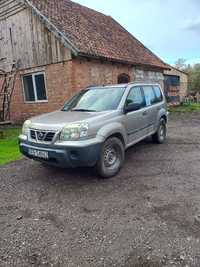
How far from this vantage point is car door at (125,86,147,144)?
5594mm

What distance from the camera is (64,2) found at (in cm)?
1497

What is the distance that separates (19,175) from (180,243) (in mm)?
3808

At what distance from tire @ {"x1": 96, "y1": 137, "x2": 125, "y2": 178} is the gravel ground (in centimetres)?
20

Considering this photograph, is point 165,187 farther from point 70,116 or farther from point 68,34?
point 68,34

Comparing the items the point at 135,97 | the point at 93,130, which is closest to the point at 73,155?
the point at 93,130

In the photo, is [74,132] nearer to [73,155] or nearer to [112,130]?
[73,155]

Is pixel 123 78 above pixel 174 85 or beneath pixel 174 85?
above

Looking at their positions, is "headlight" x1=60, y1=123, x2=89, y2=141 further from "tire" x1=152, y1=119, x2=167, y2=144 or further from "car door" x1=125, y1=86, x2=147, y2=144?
"tire" x1=152, y1=119, x2=167, y2=144

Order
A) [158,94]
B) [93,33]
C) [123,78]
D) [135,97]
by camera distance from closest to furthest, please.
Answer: [135,97]
[158,94]
[93,33]
[123,78]

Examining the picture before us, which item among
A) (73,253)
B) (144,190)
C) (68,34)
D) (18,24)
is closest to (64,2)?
(18,24)

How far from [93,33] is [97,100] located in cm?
939

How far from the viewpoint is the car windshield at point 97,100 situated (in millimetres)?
5395

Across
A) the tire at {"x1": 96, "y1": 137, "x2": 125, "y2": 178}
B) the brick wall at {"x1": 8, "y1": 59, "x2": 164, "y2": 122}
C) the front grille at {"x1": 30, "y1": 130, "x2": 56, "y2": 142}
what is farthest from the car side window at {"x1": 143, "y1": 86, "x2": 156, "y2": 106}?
the brick wall at {"x1": 8, "y1": 59, "x2": 164, "y2": 122}

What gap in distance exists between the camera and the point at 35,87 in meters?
13.3
